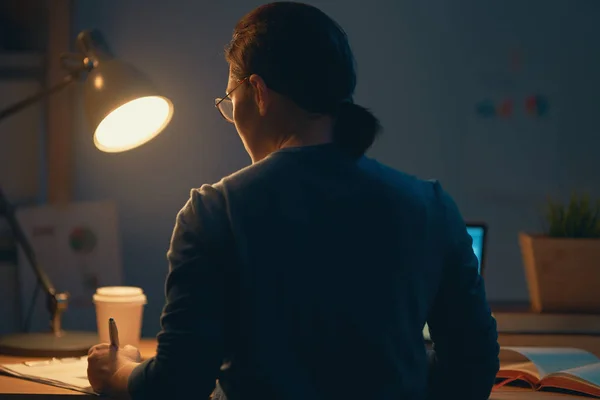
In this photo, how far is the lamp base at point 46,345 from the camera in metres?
1.59

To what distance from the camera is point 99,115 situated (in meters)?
1.56

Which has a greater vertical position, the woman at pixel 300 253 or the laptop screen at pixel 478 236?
the woman at pixel 300 253

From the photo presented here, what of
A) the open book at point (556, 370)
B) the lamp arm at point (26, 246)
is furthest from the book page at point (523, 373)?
the lamp arm at point (26, 246)

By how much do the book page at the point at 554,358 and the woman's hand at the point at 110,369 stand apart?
675 mm

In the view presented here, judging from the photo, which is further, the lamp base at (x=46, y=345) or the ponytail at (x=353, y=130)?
the lamp base at (x=46, y=345)

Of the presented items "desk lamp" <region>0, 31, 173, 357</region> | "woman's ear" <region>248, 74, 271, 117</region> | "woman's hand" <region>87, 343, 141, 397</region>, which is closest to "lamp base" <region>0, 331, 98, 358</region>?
"desk lamp" <region>0, 31, 173, 357</region>

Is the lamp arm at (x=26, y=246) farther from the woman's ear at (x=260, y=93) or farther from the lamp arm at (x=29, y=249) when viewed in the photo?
the woman's ear at (x=260, y=93)

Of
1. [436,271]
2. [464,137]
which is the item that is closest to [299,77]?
[436,271]

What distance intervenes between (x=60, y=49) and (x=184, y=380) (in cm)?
119

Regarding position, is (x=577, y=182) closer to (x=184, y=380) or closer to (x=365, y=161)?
(x=365, y=161)

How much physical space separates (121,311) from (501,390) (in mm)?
713

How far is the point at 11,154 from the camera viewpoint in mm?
1986

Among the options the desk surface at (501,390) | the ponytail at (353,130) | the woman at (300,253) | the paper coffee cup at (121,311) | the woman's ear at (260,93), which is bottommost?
the desk surface at (501,390)

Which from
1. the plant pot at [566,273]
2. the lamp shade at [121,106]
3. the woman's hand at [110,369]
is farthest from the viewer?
the plant pot at [566,273]
